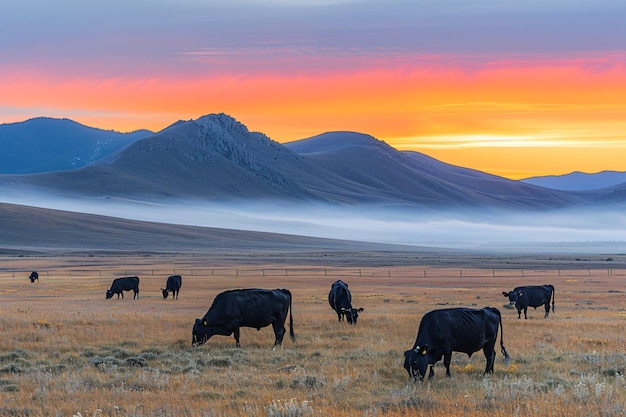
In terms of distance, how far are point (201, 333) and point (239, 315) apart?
1.16 metres

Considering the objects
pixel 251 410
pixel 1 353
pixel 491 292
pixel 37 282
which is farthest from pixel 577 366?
pixel 37 282

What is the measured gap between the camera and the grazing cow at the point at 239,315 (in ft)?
79.9

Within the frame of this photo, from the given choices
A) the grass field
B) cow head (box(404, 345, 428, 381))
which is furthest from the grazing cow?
cow head (box(404, 345, 428, 381))

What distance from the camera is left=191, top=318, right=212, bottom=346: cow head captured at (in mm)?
24188

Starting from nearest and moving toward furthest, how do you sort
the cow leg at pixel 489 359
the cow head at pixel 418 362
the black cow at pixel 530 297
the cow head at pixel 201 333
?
the cow head at pixel 418 362, the cow leg at pixel 489 359, the cow head at pixel 201 333, the black cow at pixel 530 297

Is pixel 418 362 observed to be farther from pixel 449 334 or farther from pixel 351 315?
pixel 351 315

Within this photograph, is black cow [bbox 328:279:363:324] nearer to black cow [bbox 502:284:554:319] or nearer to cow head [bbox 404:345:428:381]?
black cow [bbox 502:284:554:319]

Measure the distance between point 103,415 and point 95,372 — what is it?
5022 mm

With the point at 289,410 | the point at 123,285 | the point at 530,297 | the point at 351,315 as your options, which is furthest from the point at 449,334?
the point at 123,285

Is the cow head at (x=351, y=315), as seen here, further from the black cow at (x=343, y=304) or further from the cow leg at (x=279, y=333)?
the cow leg at (x=279, y=333)

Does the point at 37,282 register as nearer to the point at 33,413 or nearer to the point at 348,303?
the point at 348,303

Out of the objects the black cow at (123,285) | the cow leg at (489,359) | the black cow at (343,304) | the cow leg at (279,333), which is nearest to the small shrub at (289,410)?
the cow leg at (489,359)

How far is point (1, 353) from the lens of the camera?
22.9 meters

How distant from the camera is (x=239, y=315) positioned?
24453mm
